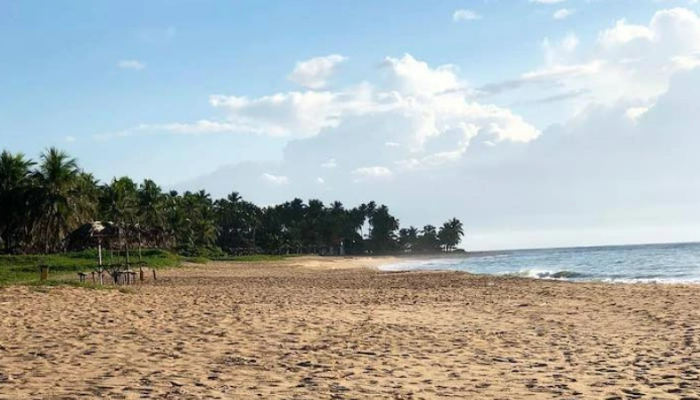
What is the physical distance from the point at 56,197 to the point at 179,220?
30954mm

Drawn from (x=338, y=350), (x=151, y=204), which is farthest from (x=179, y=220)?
(x=338, y=350)

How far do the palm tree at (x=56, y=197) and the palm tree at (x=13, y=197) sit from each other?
4.19 ft

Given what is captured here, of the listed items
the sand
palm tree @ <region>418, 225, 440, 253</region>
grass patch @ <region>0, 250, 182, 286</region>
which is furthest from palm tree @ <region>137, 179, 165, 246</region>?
palm tree @ <region>418, 225, 440, 253</region>

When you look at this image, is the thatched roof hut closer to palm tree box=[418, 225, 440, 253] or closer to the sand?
the sand

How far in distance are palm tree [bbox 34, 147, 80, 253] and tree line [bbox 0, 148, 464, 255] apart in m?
0.08

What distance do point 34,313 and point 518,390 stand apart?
10056 millimetres

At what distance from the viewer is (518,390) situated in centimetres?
675

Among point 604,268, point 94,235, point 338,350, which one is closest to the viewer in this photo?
point 338,350

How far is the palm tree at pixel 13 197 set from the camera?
52906 millimetres

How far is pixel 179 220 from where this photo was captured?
3280 inches

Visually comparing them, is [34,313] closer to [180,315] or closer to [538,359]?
[180,315]

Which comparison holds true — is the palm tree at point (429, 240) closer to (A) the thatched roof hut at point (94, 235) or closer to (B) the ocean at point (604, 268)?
(B) the ocean at point (604, 268)

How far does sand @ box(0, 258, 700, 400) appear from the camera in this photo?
674cm

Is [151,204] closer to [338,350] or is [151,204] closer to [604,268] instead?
[604,268]
